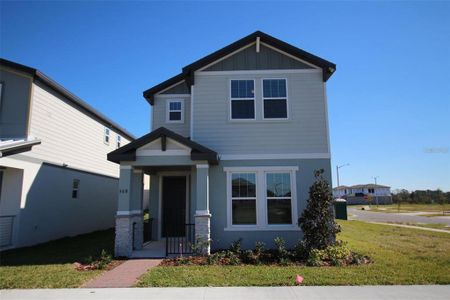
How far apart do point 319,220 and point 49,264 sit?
7.98m

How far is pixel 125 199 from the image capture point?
10.8 metres

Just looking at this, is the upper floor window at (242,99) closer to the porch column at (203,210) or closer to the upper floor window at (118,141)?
the porch column at (203,210)

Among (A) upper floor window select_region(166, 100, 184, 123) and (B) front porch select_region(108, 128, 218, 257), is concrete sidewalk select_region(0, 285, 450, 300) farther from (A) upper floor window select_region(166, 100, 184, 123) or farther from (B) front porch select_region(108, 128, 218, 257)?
(A) upper floor window select_region(166, 100, 184, 123)

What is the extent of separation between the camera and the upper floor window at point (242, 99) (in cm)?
1245

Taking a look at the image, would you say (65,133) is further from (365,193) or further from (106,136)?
(365,193)

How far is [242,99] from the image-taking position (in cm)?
1253

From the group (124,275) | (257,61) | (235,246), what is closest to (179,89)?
(257,61)

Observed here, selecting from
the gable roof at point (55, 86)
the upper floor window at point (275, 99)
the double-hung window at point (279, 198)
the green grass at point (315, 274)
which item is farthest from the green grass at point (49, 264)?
the upper floor window at point (275, 99)

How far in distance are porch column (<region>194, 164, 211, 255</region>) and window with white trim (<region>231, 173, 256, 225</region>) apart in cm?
134

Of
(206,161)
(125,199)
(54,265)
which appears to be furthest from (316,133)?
(54,265)

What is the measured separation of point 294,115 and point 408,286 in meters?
6.82

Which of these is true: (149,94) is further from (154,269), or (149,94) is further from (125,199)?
(154,269)

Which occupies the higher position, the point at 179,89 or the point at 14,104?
the point at 179,89

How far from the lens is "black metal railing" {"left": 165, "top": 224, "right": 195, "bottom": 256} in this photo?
1095 centimetres
